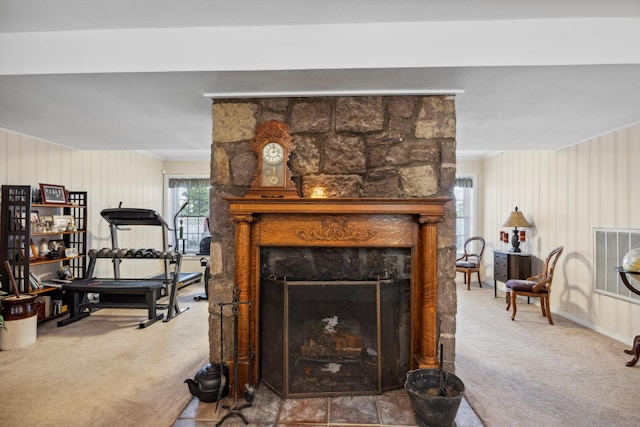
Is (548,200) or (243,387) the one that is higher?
(548,200)

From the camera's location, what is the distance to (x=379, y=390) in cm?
226

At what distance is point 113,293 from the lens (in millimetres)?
3982

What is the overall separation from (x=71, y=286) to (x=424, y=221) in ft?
13.3

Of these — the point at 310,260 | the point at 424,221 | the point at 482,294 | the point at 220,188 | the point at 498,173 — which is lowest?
the point at 482,294

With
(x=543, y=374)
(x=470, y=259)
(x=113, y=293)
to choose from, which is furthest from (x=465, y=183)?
(x=113, y=293)

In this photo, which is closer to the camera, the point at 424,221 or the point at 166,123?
the point at 424,221

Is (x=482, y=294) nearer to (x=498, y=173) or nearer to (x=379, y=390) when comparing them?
(x=498, y=173)

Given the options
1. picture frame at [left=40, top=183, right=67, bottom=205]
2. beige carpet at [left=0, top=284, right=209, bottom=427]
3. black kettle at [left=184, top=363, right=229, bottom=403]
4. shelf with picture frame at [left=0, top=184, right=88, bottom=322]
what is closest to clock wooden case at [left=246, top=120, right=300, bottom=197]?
black kettle at [left=184, top=363, right=229, bottom=403]

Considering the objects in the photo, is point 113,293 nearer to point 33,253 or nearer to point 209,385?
point 33,253

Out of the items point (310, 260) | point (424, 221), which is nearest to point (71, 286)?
point (310, 260)

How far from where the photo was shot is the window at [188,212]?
6816mm

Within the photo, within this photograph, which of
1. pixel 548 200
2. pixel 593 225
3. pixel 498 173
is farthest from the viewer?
pixel 498 173

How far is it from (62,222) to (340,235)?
154 inches

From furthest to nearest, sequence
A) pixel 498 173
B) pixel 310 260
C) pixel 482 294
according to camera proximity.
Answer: pixel 498 173 → pixel 482 294 → pixel 310 260
